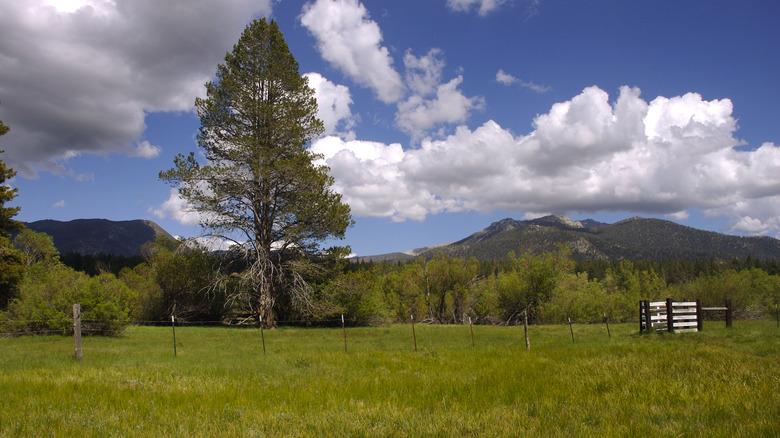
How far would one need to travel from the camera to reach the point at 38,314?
22.3m

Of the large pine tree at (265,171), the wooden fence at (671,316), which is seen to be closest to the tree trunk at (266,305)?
the large pine tree at (265,171)

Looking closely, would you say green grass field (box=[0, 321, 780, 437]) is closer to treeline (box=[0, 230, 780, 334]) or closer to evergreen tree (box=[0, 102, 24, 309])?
treeline (box=[0, 230, 780, 334])

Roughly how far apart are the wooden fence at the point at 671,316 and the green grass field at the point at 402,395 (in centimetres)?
637

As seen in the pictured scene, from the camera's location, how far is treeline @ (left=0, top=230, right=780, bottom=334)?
75.5ft

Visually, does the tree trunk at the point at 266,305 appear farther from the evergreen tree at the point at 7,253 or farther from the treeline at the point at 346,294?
the evergreen tree at the point at 7,253

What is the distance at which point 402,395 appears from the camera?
338 inches

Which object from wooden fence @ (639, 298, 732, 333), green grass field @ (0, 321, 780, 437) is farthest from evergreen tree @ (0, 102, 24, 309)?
wooden fence @ (639, 298, 732, 333)

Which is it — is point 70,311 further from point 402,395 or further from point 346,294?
point 402,395

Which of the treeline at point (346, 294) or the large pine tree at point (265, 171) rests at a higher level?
the large pine tree at point (265, 171)

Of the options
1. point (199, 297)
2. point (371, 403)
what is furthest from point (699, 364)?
point (199, 297)

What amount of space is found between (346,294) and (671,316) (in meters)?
22.8

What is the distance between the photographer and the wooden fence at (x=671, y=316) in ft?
67.1

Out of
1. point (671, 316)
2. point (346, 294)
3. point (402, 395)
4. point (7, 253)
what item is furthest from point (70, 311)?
point (671, 316)

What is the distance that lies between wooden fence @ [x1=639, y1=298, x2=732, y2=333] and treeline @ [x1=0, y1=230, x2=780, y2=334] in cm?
742
